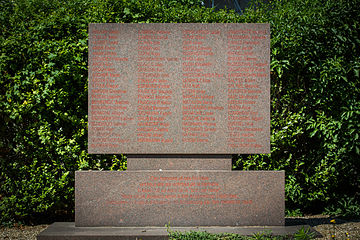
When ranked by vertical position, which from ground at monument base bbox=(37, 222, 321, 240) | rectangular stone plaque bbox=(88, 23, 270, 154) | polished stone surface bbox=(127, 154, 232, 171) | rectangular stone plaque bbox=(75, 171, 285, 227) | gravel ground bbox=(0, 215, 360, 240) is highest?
rectangular stone plaque bbox=(88, 23, 270, 154)

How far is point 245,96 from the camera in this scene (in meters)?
4.09

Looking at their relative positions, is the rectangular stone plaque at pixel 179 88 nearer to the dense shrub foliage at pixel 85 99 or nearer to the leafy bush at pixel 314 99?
the dense shrub foliage at pixel 85 99

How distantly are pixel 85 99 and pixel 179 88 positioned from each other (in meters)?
1.73

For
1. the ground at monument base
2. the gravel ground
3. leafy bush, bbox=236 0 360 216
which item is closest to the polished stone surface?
the ground at monument base

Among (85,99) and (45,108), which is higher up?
(85,99)

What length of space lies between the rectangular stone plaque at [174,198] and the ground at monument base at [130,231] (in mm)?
97

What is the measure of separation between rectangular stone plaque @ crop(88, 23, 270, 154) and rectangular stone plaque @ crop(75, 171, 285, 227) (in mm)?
360

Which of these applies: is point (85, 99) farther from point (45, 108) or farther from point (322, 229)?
point (322, 229)

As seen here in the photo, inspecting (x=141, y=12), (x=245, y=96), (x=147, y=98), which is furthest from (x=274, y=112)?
(x=141, y=12)

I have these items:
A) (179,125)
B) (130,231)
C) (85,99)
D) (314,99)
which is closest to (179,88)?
(179,125)

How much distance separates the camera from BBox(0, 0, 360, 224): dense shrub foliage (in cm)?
464

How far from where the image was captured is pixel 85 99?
4.85 metres

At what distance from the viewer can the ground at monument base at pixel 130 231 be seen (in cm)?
360

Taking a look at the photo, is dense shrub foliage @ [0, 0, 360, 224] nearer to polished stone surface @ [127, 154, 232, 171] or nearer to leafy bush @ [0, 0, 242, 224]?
leafy bush @ [0, 0, 242, 224]
